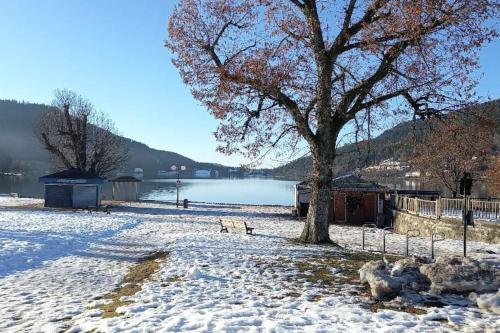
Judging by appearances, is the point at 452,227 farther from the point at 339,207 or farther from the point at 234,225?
the point at 339,207

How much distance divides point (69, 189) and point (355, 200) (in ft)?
79.5

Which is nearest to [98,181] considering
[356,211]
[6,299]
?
[356,211]

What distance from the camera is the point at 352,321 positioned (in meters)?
6.29

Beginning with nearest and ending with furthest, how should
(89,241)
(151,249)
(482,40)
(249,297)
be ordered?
(249,297) → (482,40) → (151,249) → (89,241)

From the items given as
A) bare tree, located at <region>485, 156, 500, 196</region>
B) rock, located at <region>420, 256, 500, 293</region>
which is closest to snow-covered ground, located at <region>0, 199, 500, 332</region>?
rock, located at <region>420, 256, 500, 293</region>

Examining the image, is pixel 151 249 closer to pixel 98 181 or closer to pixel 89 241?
pixel 89 241

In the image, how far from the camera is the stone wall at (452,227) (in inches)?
776

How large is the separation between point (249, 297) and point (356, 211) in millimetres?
30429

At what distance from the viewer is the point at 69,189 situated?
3953 cm

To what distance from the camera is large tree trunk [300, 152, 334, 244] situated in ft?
47.5

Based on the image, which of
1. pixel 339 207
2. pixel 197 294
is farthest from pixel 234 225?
pixel 339 207

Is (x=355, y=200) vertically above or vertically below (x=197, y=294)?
above

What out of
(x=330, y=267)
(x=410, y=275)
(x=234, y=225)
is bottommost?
(x=234, y=225)

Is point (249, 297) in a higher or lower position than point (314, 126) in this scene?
lower
